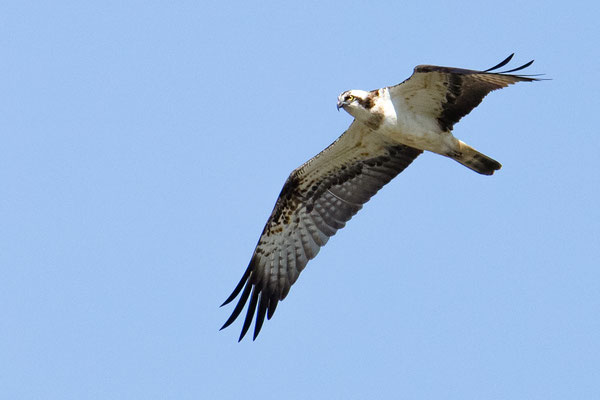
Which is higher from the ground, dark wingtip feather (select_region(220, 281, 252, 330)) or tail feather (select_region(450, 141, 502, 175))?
tail feather (select_region(450, 141, 502, 175))

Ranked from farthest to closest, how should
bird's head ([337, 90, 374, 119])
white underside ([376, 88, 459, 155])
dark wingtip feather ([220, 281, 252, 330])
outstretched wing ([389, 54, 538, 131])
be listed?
dark wingtip feather ([220, 281, 252, 330]) → white underside ([376, 88, 459, 155]) → bird's head ([337, 90, 374, 119]) → outstretched wing ([389, 54, 538, 131])

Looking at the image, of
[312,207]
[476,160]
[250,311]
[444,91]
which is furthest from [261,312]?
[444,91]

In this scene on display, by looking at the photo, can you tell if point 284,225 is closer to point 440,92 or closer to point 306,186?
point 306,186

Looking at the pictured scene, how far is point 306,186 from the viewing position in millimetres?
13242

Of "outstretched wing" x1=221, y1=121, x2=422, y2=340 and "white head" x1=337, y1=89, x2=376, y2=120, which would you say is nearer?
"white head" x1=337, y1=89, x2=376, y2=120

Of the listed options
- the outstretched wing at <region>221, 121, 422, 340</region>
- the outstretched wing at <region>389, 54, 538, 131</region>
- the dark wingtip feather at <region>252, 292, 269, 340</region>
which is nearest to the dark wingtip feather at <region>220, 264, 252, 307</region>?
the outstretched wing at <region>221, 121, 422, 340</region>

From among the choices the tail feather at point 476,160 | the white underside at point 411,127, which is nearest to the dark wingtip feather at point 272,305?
the white underside at point 411,127

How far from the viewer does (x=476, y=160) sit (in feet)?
39.1

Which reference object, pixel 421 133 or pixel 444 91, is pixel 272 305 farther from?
pixel 444 91

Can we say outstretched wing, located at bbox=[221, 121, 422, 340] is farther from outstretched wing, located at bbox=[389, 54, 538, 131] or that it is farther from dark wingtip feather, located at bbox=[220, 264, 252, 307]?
outstretched wing, located at bbox=[389, 54, 538, 131]

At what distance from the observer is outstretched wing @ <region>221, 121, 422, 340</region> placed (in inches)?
505

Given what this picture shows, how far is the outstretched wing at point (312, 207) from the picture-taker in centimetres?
1283

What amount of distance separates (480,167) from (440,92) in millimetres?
914

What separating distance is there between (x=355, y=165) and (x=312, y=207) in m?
0.73
